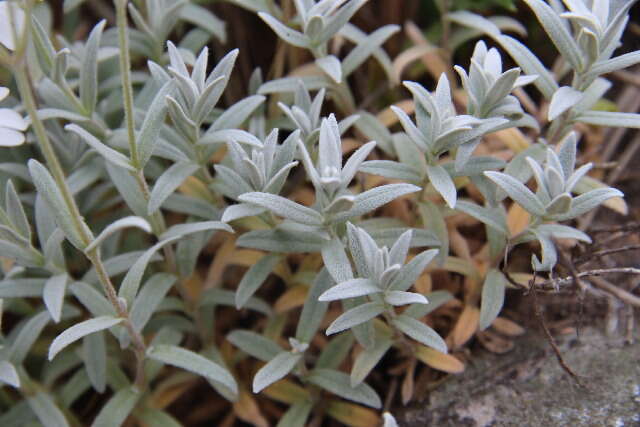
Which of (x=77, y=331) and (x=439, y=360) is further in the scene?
(x=439, y=360)

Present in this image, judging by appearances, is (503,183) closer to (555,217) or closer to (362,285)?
(555,217)

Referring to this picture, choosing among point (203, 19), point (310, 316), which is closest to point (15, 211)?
point (310, 316)

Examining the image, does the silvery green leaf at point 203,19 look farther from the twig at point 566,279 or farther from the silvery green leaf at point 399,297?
the twig at point 566,279

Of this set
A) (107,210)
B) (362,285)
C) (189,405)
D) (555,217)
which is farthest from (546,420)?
(107,210)

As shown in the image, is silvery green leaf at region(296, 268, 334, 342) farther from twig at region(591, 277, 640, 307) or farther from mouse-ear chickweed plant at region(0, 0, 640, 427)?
twig at region(591, 277, 640, 307)

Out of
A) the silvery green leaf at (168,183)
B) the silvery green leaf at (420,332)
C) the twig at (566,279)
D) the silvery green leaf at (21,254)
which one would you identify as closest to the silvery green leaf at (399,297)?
the silvery green leaf at (420,332)

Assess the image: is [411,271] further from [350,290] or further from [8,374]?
[8,374]
